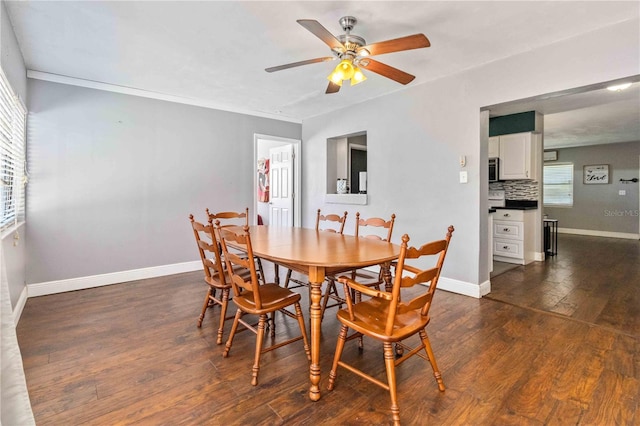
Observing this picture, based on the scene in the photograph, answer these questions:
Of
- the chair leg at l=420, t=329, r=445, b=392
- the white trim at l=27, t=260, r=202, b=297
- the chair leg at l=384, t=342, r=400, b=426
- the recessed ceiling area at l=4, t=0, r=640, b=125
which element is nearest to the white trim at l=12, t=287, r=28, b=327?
the white trim at l=27, t=260, r=202, b=297

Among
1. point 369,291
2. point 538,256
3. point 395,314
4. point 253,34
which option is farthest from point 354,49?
point 538,256

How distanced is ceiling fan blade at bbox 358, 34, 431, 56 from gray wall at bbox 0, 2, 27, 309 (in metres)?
2.54

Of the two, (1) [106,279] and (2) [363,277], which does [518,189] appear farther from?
(1) [106,279]

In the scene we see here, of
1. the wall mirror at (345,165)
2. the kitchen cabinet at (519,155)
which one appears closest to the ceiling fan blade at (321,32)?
the wall mirror at (345,165)

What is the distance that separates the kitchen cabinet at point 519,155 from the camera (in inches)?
188

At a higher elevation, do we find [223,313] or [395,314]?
[395,314]

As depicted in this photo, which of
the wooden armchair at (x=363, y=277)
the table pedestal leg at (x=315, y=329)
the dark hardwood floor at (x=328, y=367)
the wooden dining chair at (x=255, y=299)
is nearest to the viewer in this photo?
the dark hardwood floor at (x=328, y=367)

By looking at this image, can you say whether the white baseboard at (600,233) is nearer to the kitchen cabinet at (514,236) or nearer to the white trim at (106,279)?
the kitchen cabinet at (514,236)

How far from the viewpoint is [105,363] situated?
2.04 metres

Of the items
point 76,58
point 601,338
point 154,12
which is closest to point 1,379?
point 154,12

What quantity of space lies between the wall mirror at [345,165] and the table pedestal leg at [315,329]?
2934 millimetres

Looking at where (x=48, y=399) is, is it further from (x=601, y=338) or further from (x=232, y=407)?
(x=601, y=338)

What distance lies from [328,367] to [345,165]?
151 inches

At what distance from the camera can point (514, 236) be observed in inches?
188
